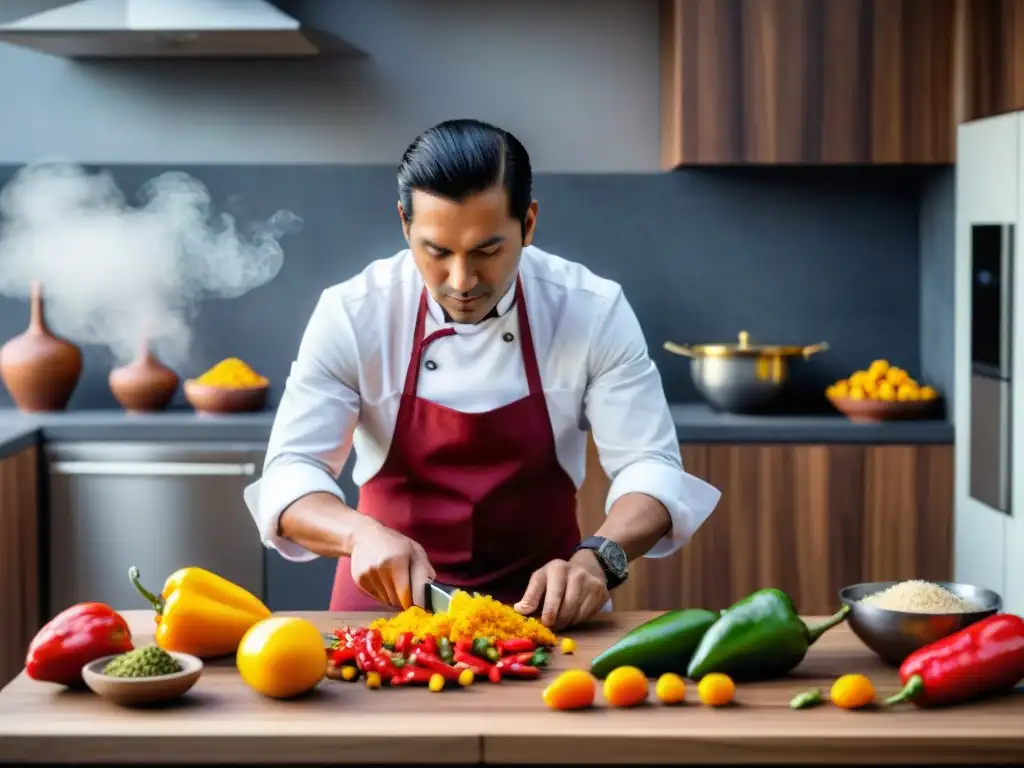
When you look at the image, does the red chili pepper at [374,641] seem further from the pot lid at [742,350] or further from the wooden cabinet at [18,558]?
the pot lid at [742,350]

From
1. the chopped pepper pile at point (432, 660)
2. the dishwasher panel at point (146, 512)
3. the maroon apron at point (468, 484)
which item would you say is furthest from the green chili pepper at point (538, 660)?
the dishwasher panel at point (146, 512)

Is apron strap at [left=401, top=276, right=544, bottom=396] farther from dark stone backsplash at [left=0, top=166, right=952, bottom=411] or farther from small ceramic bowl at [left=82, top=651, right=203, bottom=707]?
dark stone backsplash at [left=0, top=166, right=952, bottom=411]

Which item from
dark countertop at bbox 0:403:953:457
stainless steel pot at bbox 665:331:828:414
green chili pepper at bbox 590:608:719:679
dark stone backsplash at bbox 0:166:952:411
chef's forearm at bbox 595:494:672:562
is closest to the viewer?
green chili pepper at bbox 590:608:719:679

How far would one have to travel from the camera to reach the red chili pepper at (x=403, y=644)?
5.21 ft

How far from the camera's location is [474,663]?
1.55 metres

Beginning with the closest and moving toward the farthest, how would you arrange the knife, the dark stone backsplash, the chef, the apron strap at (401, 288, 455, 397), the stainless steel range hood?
the knife, the chef, the apron strap at (401, 288, 455, 397), the stainless steel range hood, the dark stone backsplash

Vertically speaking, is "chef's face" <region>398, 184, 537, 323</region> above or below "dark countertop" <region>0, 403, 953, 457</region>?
above

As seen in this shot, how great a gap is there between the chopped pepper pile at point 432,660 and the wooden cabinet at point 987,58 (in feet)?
7.54

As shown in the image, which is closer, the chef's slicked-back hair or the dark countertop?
the chef's slicked-back hair

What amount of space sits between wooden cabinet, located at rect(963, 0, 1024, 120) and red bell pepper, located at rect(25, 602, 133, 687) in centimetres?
256

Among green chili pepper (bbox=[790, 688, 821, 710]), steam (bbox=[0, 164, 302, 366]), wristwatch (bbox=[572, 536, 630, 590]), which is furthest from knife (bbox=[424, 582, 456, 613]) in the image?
steam (bbox=[0, 164, 302, 366])

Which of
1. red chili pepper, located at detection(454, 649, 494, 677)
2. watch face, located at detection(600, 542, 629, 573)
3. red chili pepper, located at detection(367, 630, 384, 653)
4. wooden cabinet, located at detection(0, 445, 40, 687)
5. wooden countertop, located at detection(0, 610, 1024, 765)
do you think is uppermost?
watch face, located at detection(600, 542, 629, 573)

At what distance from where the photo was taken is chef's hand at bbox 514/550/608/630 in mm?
1766

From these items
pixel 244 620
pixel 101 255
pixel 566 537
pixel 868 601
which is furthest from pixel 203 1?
pixel 868 601
